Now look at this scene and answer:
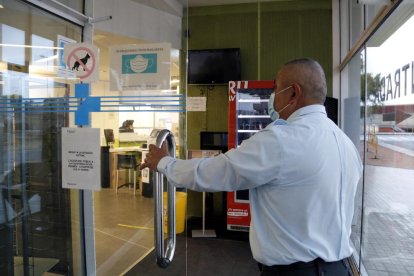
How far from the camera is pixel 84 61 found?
198 cm

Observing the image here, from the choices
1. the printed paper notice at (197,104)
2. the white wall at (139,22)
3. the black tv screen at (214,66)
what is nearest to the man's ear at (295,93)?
the white wall at (139,22)

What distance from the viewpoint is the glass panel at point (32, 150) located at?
2.13 m

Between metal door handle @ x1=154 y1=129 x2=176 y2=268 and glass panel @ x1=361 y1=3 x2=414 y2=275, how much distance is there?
125 cm

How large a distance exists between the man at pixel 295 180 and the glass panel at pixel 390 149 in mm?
726

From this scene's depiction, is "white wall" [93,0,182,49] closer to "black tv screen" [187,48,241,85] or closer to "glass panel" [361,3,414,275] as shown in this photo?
"glass panel" [361,3,414,275]

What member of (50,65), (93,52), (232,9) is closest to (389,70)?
(93,52)

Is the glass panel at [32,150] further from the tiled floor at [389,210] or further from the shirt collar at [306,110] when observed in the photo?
the tiled floor at [389,210]

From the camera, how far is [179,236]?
3.54 metres

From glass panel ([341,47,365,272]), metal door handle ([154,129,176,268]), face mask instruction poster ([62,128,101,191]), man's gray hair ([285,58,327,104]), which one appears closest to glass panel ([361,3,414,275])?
glass panel ([341,47,365,272])

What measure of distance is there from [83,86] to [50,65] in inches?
18.7

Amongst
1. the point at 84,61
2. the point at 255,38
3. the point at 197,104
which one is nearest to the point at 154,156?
the point at 84,61

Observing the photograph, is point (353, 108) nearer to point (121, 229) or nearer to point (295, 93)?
point (121, 229)

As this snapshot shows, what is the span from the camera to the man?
3.86 feet

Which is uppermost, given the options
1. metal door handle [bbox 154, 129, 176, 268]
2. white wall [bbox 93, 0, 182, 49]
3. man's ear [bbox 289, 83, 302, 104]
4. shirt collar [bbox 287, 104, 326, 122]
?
white wall [bbox 93, 0, 182, 49]
